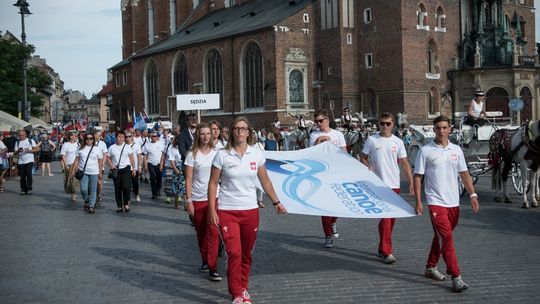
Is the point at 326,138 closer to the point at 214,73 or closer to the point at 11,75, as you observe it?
the point at 214,73

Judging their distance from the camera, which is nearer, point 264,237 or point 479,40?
point 264,237

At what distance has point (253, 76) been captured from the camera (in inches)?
1799

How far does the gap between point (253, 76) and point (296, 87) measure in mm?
3640

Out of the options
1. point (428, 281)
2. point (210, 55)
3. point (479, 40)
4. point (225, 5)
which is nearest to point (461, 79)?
point (479, 40)

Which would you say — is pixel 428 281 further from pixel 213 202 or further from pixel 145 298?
pixel 145 298

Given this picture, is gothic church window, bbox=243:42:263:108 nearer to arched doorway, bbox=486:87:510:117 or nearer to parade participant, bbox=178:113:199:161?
arched doorway, bbox=486:87:510:117

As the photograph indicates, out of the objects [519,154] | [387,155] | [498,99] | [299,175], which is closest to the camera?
[299,175]

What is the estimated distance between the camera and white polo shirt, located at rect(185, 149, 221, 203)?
24.8ft

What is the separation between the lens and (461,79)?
137 ft

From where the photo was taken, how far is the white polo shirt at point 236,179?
5.99 m

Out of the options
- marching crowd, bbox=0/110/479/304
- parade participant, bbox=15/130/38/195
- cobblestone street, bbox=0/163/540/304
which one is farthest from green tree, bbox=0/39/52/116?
marching crowd, bbox=0/110/479/304

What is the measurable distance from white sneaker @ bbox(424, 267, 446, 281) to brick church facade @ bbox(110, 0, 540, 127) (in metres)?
34.2

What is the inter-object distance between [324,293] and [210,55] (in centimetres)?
4499

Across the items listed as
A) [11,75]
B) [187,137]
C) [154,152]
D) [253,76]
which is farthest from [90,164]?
[11,75]
